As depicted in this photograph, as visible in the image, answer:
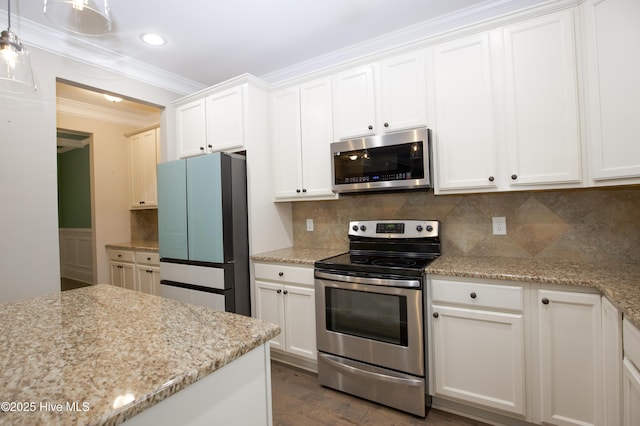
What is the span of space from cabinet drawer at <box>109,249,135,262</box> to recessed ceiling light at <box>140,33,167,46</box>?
2.42m

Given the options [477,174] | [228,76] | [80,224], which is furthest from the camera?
[80,224]

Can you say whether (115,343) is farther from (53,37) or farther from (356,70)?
(53,37)

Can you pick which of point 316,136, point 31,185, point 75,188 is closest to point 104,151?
point 75,188

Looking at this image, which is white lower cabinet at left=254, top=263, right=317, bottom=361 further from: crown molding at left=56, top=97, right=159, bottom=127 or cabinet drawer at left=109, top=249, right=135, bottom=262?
crown molding at left=56, top=97, right=159, bottom=127

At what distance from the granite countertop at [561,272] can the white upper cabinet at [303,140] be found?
1110mm

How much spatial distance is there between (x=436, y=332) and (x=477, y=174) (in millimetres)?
1020

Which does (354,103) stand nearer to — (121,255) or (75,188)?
(121,255)

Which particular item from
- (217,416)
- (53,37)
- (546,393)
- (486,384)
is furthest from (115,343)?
(53,37)

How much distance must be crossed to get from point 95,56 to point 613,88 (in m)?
3.55

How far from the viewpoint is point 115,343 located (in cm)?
87

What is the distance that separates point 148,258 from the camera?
3.51 metres

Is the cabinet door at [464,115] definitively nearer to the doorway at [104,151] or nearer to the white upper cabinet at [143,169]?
the doorway at [104,151]

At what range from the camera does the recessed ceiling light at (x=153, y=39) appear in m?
2.35

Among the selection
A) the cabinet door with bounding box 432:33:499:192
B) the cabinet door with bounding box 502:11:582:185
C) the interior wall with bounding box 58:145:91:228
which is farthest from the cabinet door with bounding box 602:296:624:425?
the interior wall with bounding box 58:145:91:228
